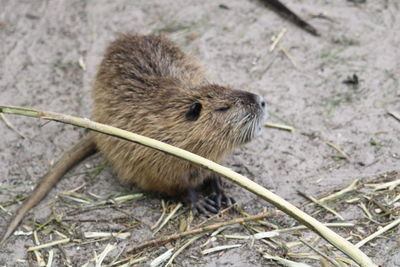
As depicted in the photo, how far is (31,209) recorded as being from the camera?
3.65m

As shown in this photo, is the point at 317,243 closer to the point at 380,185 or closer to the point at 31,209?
the point at 380,185

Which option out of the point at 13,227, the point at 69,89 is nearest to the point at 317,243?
the point at 13,227

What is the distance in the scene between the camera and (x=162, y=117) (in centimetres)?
347

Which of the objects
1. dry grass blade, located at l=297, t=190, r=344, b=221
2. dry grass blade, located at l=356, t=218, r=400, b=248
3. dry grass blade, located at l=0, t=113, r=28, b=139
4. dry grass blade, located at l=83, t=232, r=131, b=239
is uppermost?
dry grass blade, located at l=0, t=113, r=28, b=139

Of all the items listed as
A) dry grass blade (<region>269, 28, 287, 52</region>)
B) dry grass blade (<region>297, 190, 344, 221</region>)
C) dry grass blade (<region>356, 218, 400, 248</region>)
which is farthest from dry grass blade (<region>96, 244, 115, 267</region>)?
dry grass blade (<region>269, 28, 287, 52</region>)

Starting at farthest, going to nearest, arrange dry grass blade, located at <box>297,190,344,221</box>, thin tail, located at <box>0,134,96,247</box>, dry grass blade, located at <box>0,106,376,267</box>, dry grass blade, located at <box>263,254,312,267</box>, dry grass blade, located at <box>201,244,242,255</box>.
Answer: thin tail, located at <box>0,134,96,247</box> < dry grass blade, located at <box>297,190,344,221</box> < dry grass blade, located at <box>201,244,242,255</box> < dry grass blade, located at <box>263,254,312,267</box> < dry grass blade, located at <box>0,106,376,267</box>

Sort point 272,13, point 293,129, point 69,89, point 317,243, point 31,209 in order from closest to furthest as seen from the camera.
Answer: point 317,243, point 31,209, point 293,129, point 69,89, point 272,13

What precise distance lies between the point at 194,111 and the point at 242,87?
1278mm

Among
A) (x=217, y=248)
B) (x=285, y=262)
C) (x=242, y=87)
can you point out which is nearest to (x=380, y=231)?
(x=285, y=262)

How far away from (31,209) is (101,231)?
1.91 ft

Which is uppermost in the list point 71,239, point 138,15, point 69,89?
point 138,15

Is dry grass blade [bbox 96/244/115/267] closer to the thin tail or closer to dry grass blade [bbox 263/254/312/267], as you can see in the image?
the thin tail

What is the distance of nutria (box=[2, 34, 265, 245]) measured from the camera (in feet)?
10.9

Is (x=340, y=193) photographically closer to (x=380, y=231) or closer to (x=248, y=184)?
(x=380, y=231)
